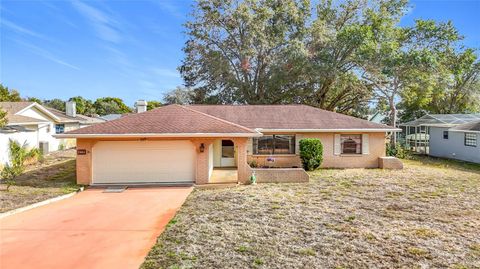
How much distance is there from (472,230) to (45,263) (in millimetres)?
9707

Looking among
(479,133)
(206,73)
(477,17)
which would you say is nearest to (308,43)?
(206,73)

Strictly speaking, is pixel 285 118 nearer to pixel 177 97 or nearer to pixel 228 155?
pixel 228 155

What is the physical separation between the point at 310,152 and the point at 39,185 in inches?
504

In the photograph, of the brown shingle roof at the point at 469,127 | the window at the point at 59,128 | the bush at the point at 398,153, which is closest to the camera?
the brown shingle roof at the point at 469,127

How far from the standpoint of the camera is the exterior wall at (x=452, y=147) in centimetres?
2044

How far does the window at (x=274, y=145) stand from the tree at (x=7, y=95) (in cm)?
2617

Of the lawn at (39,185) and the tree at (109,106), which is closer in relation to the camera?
the lawn at (39,185)

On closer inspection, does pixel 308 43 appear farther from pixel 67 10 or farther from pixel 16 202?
pixel 16 202

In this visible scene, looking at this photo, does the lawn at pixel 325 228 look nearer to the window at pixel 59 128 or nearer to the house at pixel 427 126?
the house at pixel 427 126

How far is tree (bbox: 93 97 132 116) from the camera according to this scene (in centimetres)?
6950

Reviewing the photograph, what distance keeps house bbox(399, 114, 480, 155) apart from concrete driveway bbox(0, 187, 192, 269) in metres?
22.4

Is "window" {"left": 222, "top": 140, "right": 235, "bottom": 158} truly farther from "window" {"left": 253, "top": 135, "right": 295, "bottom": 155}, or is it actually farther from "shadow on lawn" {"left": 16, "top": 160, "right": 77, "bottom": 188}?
"shadow on lawn" {"left": 16, "top": 160, "right": 77, "bottom": 188}

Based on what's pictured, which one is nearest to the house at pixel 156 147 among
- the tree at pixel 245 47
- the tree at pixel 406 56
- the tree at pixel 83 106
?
the tree at pixel 245 47

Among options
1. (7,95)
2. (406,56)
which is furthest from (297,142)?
(7,95)
